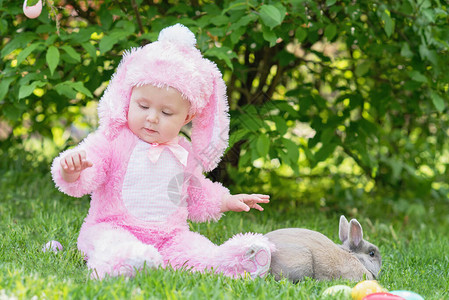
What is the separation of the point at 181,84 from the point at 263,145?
937 millimetres

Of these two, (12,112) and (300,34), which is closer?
(300,34)

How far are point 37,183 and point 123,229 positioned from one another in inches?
68.8

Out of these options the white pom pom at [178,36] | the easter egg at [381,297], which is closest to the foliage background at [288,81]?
the white pom pom at [178,36]

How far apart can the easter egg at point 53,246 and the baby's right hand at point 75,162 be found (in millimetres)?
397

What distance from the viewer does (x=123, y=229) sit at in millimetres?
2127

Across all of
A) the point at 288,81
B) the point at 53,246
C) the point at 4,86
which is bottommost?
the point at 288,81

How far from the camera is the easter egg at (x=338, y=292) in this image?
5.80ft

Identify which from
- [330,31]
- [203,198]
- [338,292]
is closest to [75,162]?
[203,198]

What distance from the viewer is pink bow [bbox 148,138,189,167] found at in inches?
86.2

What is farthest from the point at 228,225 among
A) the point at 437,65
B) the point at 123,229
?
the point at 437,65

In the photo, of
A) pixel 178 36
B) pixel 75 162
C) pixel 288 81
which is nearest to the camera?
pixel 75 162

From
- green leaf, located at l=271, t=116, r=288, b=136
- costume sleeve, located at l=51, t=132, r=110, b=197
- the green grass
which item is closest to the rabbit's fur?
the green grass

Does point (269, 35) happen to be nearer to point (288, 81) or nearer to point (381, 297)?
point (381, 297)

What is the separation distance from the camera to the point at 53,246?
230 centimetres
